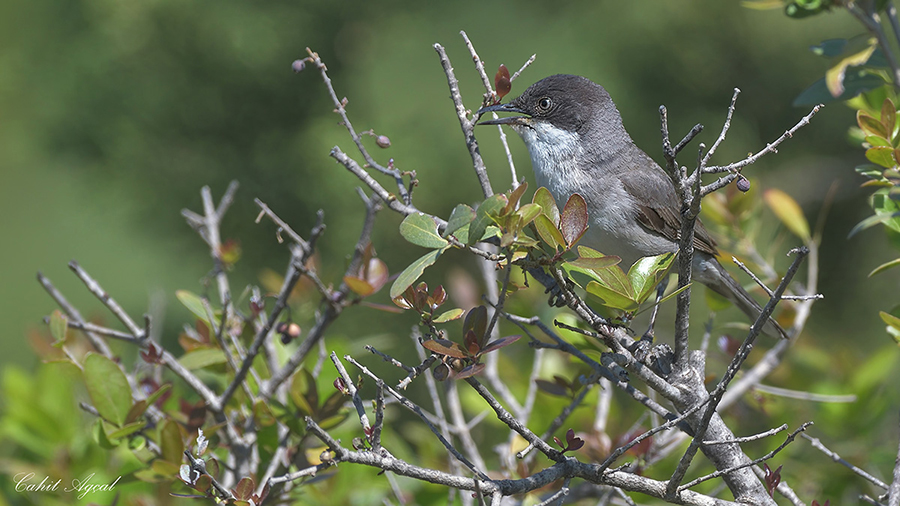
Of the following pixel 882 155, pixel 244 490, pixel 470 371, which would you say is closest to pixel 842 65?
pixel 882 155

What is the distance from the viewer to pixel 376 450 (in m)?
1.49

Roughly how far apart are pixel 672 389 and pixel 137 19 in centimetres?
381

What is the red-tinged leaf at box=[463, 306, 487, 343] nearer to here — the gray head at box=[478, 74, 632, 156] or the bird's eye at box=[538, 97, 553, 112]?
the gray head at box=[478, 74, 632, 156]

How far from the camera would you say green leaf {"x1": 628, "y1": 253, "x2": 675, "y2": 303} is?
166cm

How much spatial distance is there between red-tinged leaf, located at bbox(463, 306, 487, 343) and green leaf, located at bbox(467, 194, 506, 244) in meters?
0.28

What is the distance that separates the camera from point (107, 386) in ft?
7.05

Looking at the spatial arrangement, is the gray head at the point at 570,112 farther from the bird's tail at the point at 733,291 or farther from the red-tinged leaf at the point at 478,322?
the red-tinged leaf at the point at 478,322

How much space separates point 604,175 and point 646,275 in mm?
1476

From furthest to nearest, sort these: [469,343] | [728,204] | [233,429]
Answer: [728,204] < [233,429] < [469,343]

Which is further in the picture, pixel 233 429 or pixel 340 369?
pixel 233 429

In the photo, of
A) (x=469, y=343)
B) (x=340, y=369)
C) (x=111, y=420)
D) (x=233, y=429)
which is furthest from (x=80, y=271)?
(x=469, y=343)

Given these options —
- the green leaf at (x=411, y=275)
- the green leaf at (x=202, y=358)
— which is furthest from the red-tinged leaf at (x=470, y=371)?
the green leaf at (x=202, y=358)

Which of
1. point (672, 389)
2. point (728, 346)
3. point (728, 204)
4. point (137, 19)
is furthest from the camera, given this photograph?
point (137, 19)

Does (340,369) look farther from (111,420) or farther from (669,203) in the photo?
(669,203)
